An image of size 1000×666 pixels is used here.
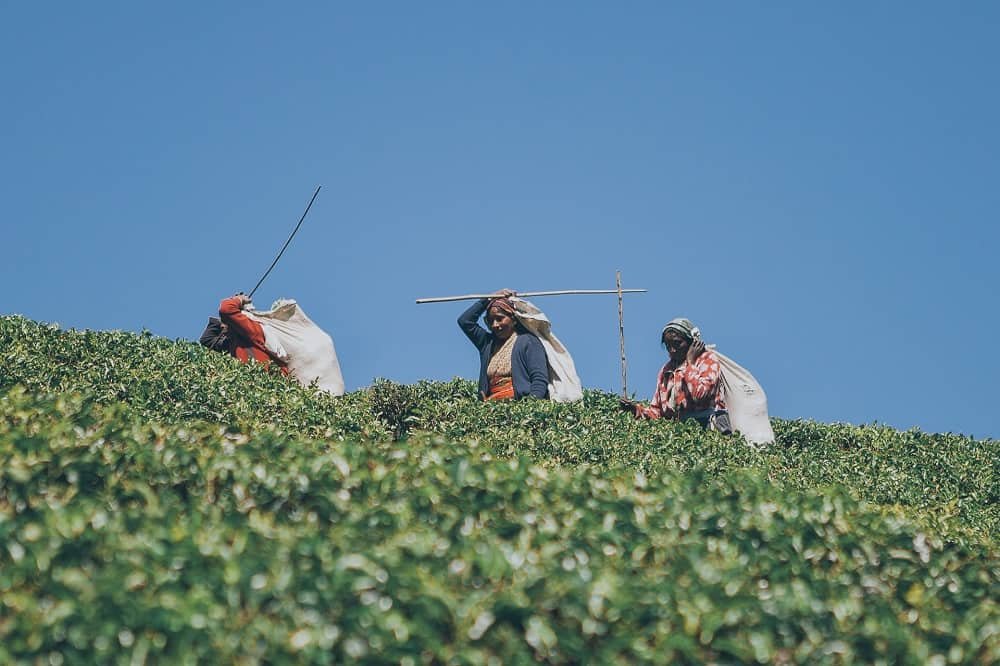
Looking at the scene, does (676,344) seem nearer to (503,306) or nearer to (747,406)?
(747,406)

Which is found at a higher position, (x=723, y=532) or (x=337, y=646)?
(x=723, y=532)

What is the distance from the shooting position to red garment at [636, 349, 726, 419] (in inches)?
476

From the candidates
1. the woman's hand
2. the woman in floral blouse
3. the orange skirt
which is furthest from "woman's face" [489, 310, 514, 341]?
the woman's hand

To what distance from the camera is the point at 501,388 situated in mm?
12633

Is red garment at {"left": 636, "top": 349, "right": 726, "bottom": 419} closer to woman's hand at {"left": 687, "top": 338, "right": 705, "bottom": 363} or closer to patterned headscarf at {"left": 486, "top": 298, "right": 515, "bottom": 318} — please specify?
woman's hand at {"left": 687, "top": 338, "right": 705, "bottom": 363}

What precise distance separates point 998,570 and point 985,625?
2.53 feet

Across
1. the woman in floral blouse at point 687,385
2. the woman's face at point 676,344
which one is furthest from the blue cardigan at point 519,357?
the woman's face at point 676,344

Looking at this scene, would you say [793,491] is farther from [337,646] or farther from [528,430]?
[528,430]

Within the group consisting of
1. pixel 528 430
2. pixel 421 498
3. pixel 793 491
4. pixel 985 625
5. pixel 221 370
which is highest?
pixel 221 370

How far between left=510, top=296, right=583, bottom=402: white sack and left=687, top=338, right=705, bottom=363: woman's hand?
107cm

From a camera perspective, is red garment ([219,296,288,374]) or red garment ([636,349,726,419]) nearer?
red garment ([636,349,726,419])

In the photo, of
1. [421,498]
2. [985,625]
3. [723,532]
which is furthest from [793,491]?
[421,498]

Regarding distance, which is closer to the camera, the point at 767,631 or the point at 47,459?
the point at 767,631

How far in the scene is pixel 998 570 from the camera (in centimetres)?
614
